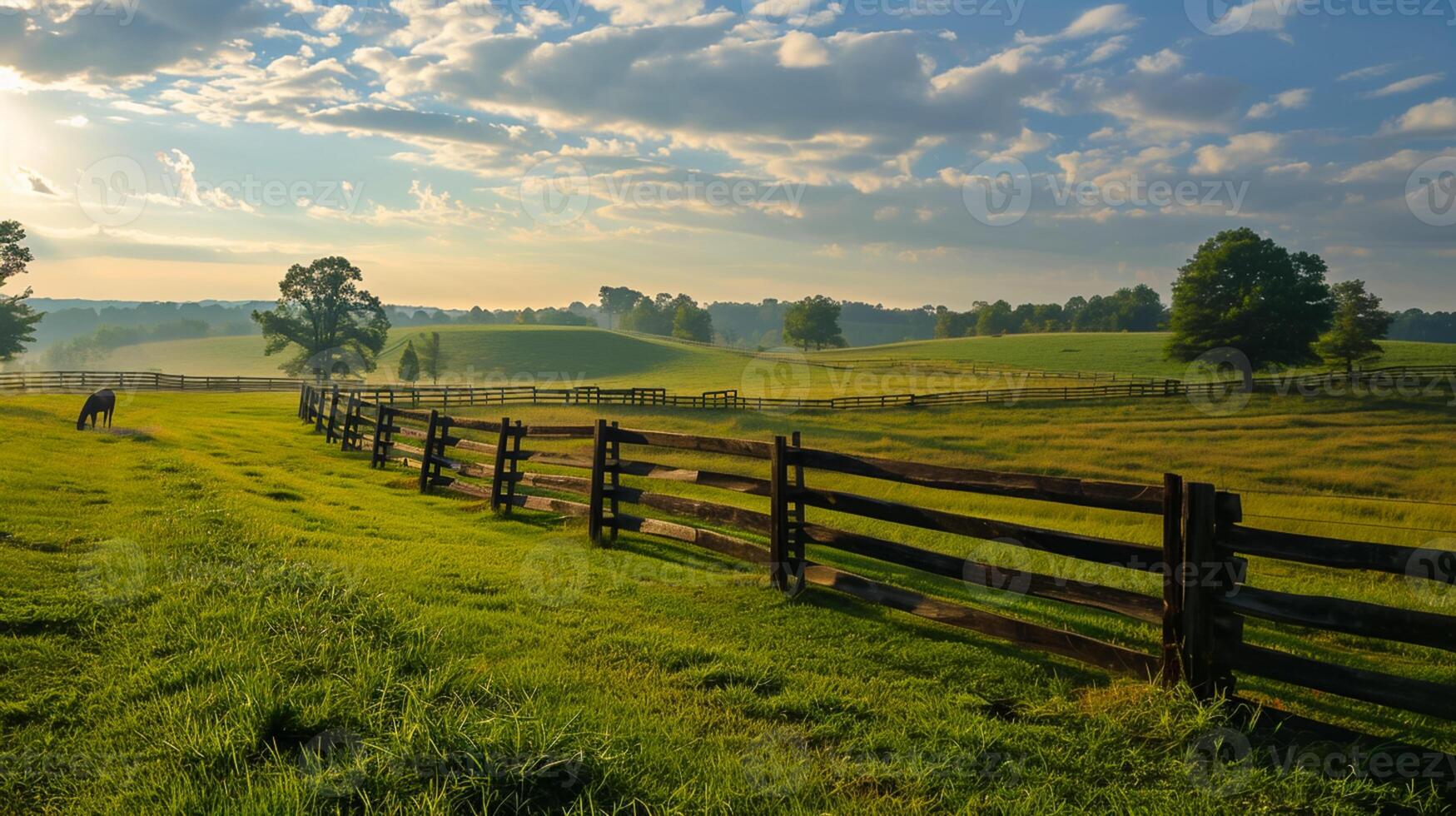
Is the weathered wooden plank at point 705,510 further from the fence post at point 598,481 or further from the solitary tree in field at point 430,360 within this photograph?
the solitary tree in field at point 430,360

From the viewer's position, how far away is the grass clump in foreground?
3691 millimetres

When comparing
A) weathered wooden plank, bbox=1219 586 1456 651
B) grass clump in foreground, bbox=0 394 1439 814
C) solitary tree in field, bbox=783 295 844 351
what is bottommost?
grass clump in foreground, bbox=0 394 1439 814

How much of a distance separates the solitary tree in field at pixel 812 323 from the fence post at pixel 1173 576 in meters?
118

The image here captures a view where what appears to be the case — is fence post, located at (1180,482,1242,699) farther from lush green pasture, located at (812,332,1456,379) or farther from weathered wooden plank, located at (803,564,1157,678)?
lush green pasture, located at (812,332,1456,379)

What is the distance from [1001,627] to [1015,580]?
42 cm

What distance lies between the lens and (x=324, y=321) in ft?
232

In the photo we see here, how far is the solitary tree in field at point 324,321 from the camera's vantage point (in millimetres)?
68812

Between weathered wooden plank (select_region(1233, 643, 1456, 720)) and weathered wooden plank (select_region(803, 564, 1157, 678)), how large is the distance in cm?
70

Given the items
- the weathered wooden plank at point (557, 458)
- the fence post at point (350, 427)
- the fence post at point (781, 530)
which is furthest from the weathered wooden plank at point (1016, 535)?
the fence post at point (350, 427)

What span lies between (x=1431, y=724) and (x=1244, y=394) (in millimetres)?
48356

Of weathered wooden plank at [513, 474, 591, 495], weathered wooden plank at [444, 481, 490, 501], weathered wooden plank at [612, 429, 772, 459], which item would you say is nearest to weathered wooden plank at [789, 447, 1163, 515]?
weathered wooden plank at [612, 429, 772, 459]

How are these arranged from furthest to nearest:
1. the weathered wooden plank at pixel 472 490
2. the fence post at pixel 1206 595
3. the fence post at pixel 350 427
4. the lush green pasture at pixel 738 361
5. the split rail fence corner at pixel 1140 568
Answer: the lush green pasture at pixel 738 361, the fence post at pixel 350 427, the weathered wooden plank at pixel 472 490, the fence post at pixel 1206 595, the split rail fence corner at pixel 1140 568

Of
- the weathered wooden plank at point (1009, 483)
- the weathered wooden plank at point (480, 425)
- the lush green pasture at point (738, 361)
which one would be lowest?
the weathered wooden plank at point (480, 425)

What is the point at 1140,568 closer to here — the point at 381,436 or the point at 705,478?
the point at 705,478
